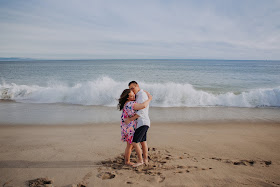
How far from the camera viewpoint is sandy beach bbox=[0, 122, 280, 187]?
3.23 m

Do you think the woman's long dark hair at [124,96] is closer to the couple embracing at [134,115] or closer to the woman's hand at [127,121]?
the couple embracing at [134,115]

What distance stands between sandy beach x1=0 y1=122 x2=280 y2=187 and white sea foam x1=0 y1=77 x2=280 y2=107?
4.43 metres

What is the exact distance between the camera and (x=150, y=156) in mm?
4078

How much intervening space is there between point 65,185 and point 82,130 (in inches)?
121

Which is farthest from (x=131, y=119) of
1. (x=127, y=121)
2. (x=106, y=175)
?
(x=106, y=175)

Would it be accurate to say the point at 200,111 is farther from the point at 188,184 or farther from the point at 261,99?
the point at 188,184

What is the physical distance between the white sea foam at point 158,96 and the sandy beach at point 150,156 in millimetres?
4431

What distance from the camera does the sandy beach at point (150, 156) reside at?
3.23m

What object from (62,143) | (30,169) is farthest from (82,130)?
(30,169)

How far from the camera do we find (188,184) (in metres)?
3.08

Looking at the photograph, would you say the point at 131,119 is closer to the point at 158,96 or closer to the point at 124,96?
the point at 124,96

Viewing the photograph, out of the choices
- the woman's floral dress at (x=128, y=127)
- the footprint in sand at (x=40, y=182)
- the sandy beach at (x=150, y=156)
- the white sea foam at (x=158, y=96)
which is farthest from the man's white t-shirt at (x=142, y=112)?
the white sea foam at (x=158, y=96)

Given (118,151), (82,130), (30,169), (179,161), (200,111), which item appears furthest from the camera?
(200,111)

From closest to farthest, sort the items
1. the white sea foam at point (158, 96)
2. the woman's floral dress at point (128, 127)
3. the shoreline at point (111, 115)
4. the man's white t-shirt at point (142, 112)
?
1. the man's white t-shirt at point (142, 112)
2. the woman's floral dress at point (128, 127)
3. the shoreline at point (111, 115)
4. the white sea foam at point (158, 96)
